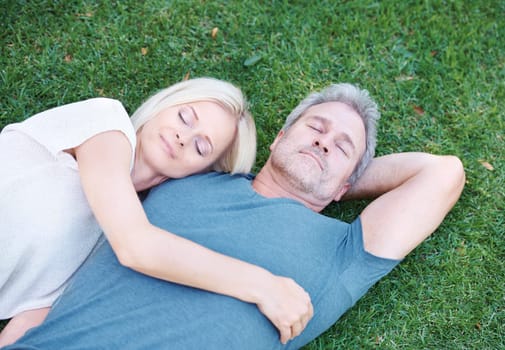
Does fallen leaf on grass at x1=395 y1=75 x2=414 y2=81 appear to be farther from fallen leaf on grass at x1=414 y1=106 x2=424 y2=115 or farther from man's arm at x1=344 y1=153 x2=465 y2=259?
man's arm at x1=344 y1=153 x2=465 y2=259

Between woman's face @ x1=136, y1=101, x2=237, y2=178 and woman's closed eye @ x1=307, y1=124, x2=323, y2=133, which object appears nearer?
woman's face @ x1=136, y1=101, x2=237, y2=178

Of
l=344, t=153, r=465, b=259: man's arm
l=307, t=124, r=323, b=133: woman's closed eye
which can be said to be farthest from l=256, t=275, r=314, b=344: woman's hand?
l=307, t=124, r=323, b=133: woman's closed eye

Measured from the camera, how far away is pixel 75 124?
3.25 m

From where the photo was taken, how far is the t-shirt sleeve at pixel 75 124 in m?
3.20

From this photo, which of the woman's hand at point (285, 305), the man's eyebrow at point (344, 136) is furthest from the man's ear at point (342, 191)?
the woman's hand at point (285, 305)

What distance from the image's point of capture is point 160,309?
3115mm

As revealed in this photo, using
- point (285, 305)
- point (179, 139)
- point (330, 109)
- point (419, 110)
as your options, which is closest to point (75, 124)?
point (179, 139)

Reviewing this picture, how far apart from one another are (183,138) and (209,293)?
991mm

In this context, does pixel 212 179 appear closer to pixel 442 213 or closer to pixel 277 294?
pixel 277 294

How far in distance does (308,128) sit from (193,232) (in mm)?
1225

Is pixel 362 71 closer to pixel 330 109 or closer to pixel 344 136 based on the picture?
pixel 330 109

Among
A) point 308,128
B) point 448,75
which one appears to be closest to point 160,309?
point 308,128

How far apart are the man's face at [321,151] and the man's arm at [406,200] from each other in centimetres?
28

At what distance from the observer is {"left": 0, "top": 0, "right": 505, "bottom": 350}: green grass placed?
13.9 ft
